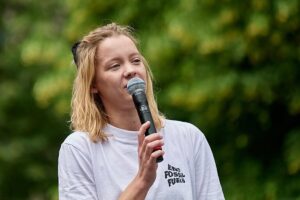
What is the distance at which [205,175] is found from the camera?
15.9 ft

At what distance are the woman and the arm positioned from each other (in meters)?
0.02

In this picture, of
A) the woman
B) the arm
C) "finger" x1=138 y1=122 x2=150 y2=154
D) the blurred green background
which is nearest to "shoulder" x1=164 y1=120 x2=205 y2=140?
the woman

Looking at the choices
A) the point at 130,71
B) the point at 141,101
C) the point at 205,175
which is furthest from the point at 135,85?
the point at 205,175

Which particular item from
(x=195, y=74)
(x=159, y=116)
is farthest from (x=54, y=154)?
(x=159, y=116)

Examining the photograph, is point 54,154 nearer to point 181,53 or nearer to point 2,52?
point 2,52

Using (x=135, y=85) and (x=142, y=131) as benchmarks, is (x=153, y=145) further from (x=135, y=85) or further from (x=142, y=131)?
(x=135, y=85)

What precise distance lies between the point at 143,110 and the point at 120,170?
0.49 meters

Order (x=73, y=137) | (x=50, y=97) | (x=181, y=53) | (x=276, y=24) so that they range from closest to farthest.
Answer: (x=73, y=137), (x=276, y=24), (x=181, y=53), (x=50, y=97)

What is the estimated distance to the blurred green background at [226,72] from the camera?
955cm

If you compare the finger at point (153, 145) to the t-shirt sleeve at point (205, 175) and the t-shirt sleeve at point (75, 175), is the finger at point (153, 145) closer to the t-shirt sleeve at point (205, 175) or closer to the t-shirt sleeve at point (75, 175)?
the t-shirt sleeve at point (75, 175)

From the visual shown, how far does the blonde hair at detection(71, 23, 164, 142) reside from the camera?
4.82 meters

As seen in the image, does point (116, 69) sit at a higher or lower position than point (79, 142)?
higher

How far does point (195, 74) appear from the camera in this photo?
9.95 metres

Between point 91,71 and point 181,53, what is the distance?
5464 mm
